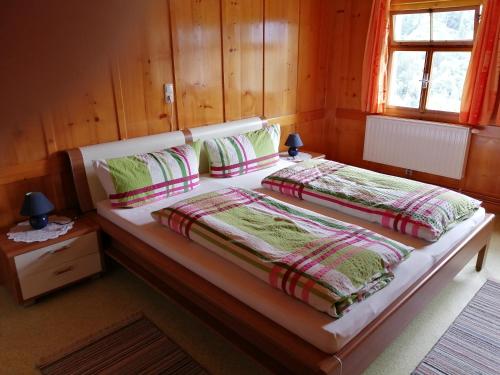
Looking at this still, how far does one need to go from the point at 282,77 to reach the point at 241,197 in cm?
183

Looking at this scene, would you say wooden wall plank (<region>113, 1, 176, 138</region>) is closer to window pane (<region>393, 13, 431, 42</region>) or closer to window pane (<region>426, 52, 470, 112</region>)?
window pane (<region>393, 13, 431, 42</region>)

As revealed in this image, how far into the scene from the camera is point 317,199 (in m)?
2.64

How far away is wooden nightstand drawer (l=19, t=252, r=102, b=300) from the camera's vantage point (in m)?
2.36

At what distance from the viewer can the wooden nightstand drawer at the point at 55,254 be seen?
7.57 feet

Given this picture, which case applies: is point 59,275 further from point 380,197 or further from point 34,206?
point 380,197

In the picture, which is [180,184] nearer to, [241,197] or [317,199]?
[241,197]

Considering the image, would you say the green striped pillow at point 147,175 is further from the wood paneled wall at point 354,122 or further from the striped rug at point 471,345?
the wood paneled wall at point 354,122

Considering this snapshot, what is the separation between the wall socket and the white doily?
1.13 meters

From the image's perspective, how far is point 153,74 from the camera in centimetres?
296

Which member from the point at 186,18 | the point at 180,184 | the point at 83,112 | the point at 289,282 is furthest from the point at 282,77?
the point at 289,282

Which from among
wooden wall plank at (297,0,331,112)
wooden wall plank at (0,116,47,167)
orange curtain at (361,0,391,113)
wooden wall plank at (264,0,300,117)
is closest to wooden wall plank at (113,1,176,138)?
wooden wall plank at (0,116,47,167)

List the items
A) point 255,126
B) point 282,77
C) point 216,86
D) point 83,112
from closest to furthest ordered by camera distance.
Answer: point 83,112
point 216,86
point 255,126
point 282,77

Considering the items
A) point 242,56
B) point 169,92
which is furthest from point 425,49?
point 169,92

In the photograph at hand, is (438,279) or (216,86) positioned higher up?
(216,86)
